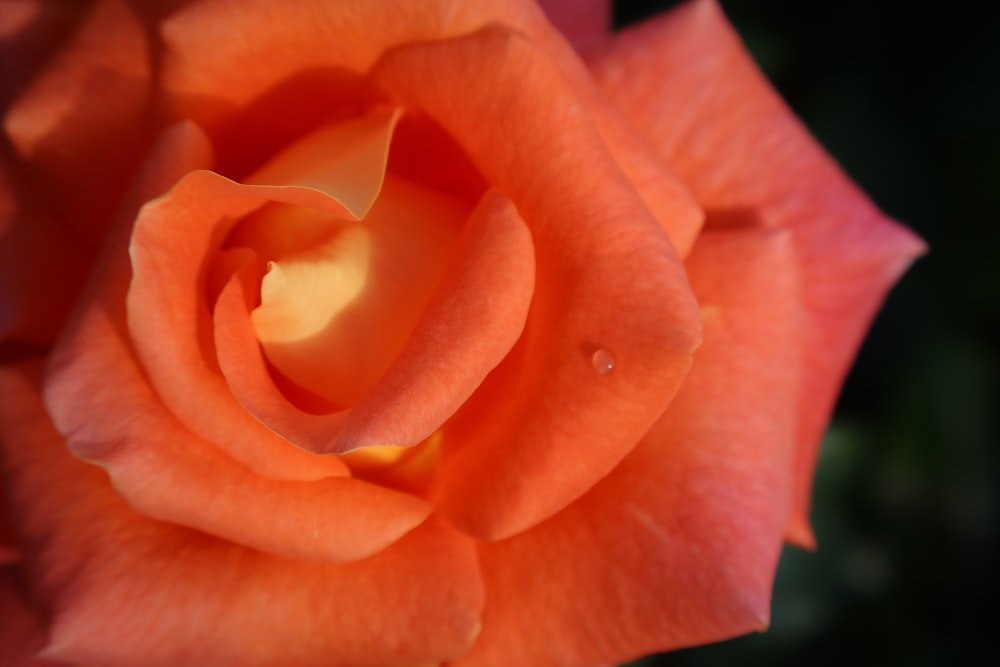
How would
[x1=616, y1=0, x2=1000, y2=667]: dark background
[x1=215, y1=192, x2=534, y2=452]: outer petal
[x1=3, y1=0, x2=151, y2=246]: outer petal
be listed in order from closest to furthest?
1. [x1=215, y1=192, x2=534, y2=452]: outer petal
2. [x1=3, y1=0, x2=151, y2=246]: outer petal
3. [x1=616, y1=0, x2=1000, y2=667]: dark background

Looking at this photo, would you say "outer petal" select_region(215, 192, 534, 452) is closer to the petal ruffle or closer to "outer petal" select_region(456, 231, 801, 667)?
the petal ruffle

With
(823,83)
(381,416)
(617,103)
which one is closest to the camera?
(381,416)

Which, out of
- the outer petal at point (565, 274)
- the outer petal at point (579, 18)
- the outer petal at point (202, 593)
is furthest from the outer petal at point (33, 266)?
the outer petal at point (579, 18)

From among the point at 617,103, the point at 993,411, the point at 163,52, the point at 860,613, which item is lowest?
the point at 860,613

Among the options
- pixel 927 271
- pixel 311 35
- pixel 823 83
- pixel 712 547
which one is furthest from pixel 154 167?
pixel 927 271

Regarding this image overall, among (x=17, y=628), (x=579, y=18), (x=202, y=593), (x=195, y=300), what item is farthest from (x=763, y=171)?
(x=17, y=628)

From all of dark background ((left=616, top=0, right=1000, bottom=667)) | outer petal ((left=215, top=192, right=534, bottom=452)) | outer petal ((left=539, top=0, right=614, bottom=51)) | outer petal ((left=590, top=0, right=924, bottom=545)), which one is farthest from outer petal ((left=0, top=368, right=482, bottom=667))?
dark background ((left=616, top=0, right=1000, bottom=667))

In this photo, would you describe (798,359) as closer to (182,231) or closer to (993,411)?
(182,231)
